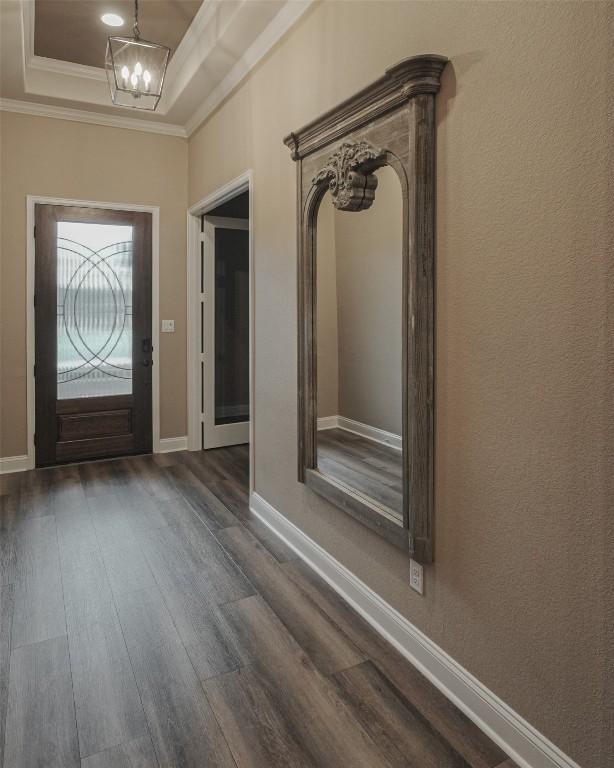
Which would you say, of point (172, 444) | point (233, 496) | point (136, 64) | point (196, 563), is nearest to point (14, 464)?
point (172, 444)

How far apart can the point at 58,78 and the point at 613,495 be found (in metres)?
4.71

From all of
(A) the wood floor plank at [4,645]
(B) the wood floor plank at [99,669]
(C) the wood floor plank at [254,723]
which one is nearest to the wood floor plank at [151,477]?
(B) the wood floor plank at [99,669]

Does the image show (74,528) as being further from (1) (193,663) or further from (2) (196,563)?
(1) (193,663)

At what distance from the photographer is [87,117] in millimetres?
4469

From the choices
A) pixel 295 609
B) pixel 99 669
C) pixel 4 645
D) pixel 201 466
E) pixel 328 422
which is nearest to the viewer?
pixel 99 669

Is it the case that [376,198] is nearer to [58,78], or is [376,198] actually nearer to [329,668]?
[329,668]

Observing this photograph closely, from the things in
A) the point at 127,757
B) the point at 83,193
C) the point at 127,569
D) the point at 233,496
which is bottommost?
the point at 127,757

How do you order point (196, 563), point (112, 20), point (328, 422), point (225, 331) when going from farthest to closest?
point (225, 331) < point (112, 20) < point (196, 563) < point (328, 422)

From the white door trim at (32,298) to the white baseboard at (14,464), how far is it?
0.03 metres

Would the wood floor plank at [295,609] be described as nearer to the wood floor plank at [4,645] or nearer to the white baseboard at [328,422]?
the white baseboard at [328,422]

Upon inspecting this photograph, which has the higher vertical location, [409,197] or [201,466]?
[409,197]

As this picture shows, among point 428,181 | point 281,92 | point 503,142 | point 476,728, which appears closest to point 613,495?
point 476,728

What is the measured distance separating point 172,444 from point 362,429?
310 cm

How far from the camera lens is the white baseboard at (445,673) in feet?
5.00
